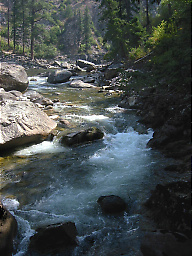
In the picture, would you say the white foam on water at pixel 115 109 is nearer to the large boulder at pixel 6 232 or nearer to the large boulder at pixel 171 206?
the large boulder at pixel 171 206

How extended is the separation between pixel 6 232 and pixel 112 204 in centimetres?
199

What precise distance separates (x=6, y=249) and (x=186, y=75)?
5.08 m

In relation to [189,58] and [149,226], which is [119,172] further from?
[189,58]

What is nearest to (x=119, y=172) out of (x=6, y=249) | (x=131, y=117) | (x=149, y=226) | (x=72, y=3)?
(x=149, y=226)

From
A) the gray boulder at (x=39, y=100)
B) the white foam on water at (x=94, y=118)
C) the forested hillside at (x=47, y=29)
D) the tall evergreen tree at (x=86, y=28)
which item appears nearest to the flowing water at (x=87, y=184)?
the white foam on water at (x=94, y=118)

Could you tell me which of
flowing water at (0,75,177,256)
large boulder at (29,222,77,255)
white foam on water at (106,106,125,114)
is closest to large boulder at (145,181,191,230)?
flowing water at (0,75,177,256)

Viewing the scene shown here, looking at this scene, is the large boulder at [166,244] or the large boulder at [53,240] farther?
the large boulder at [53,240]

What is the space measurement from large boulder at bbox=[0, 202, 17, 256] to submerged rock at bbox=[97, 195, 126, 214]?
1690 millimetres

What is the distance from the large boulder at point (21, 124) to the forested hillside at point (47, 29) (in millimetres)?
43044

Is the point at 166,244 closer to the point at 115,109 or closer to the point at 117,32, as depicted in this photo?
the point at 115,109

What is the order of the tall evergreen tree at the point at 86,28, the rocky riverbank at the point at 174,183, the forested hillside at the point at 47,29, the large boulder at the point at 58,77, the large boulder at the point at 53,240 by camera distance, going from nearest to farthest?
the rocky riverbank at the point at 174,183
the large boulder at the point at 53,240
the large boulder at the point at 58,77
the forested hillside at the point at 47,29
the tall evergreen tree at the point at 86,28

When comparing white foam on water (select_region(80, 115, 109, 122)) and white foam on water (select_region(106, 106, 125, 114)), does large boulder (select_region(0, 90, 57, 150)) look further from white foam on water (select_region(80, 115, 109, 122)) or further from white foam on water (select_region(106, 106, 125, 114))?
white foam on water (select_region(106, 106, 125, 114))

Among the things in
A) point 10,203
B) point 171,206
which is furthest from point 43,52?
point 171,206

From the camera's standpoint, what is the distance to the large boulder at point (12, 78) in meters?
15.5
